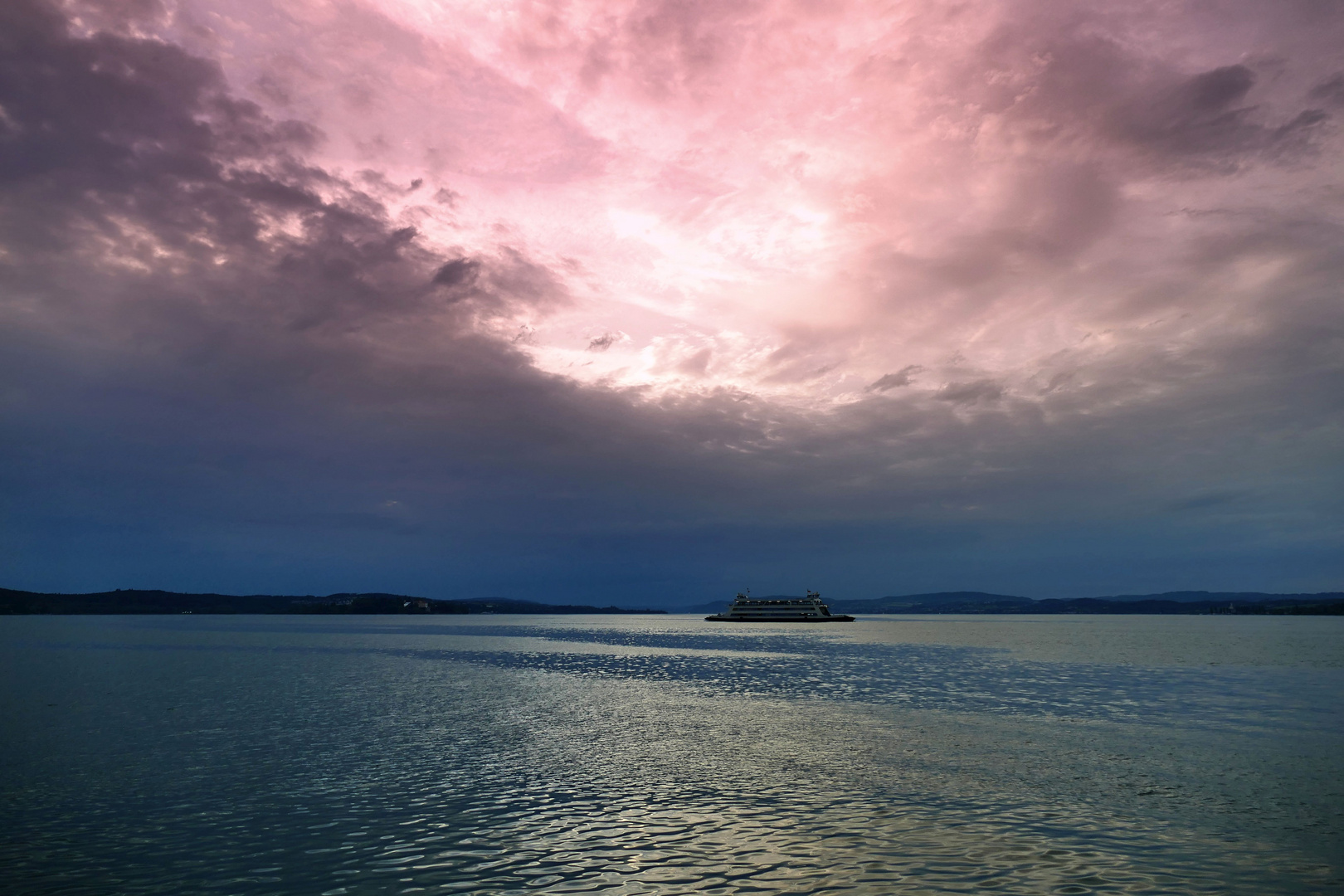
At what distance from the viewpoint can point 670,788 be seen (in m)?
31.2

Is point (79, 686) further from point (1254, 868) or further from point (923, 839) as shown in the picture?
point (1254, 868)

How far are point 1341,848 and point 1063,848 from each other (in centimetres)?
928

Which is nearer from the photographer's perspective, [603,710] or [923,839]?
[923,839]

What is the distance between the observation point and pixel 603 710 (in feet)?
182

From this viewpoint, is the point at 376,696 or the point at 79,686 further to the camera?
the point at 79,686

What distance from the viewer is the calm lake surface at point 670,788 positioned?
21219 millimetres

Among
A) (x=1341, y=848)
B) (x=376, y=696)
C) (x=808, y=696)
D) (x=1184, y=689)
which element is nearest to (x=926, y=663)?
(x=1184, y=689)

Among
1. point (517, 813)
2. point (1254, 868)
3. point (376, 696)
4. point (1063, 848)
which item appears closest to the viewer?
point (1254, 868)

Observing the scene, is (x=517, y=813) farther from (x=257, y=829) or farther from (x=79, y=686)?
(x=79, y=686)

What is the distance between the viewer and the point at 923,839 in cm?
2422

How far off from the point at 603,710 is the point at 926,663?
61.9 meters

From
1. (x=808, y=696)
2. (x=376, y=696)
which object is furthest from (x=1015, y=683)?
(x=376, y=696)

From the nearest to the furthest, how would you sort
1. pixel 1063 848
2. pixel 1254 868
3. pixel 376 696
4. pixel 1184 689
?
pixel 1254 868, pixel 1063 848, pixel 376 696, pixel 1184 689

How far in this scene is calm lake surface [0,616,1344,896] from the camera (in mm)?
21219
